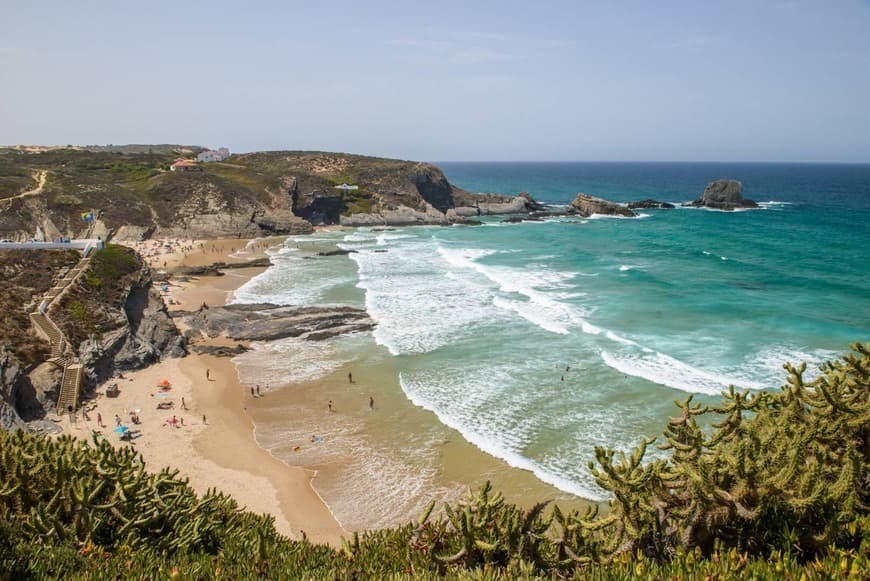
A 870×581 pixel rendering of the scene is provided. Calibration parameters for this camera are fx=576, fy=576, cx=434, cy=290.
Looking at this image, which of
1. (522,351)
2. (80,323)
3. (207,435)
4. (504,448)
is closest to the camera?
(504,448)

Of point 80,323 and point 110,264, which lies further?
point 110,264

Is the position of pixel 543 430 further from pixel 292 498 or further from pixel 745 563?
pixel 745 563

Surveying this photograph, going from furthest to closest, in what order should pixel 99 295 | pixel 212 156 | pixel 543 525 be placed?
1. pixel 212 156
2. pixel 99 295
3. pixel 543 525

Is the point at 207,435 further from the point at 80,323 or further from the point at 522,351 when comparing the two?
the point at 522,351

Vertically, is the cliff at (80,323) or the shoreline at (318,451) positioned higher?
the cliff at (80,323)

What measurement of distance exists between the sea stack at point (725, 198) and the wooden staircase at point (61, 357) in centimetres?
10361

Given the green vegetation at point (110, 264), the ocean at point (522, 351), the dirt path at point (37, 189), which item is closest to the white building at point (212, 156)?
the dirt path at point (37, 189)

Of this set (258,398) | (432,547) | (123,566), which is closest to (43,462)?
→ (123,566)

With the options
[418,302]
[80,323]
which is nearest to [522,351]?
[418,302]

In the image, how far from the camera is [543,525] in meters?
11.0

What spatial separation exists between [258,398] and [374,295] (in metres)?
18.8

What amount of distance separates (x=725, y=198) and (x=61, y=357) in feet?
355

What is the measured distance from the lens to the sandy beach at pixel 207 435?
19750 millimetres

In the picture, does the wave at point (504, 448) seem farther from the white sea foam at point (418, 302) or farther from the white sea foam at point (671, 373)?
the white sea foam at point (671, 373)
